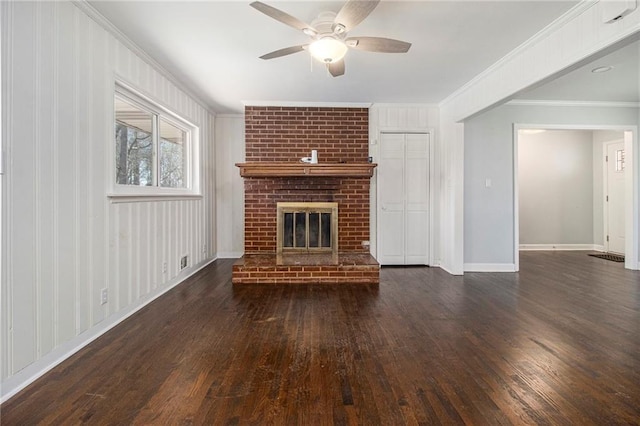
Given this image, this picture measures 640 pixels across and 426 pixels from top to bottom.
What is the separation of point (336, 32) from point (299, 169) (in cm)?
223

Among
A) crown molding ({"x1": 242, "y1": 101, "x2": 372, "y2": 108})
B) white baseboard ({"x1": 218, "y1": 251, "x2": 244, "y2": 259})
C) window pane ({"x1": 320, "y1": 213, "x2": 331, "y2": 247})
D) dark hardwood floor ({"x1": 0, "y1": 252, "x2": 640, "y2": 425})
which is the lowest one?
dark hardwood floor ({"x1": 0, "y1": 252, "x2": 640, "y2": 425})

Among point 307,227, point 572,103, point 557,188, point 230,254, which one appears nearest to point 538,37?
point 572,103

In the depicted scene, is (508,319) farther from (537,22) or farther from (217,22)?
(217,22)

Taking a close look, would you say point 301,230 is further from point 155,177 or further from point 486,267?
point 486,267

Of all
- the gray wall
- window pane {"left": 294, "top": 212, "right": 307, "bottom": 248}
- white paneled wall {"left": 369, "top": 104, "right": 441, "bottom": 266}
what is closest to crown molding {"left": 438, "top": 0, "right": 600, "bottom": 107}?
white paneled wall {"left": 369, "top": 104, "right": 441, "bottom": 266}

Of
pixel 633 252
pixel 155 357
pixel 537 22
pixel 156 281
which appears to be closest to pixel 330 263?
pixel 156 281

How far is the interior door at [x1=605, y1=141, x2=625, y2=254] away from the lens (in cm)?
569

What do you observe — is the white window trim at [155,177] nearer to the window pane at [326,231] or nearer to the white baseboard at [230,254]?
the white baseboard at [230,254]

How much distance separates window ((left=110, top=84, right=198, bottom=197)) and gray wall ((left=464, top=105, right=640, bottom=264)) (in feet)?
13.0

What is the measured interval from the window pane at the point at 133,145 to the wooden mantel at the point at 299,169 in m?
1.23

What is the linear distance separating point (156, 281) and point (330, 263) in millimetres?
1972

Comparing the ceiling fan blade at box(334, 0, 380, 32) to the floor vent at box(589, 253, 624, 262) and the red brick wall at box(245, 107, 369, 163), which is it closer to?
the red brick wall at box(245, 107, 369, 163)

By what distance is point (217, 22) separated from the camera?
7.99 ft

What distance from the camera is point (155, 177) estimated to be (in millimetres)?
3400
